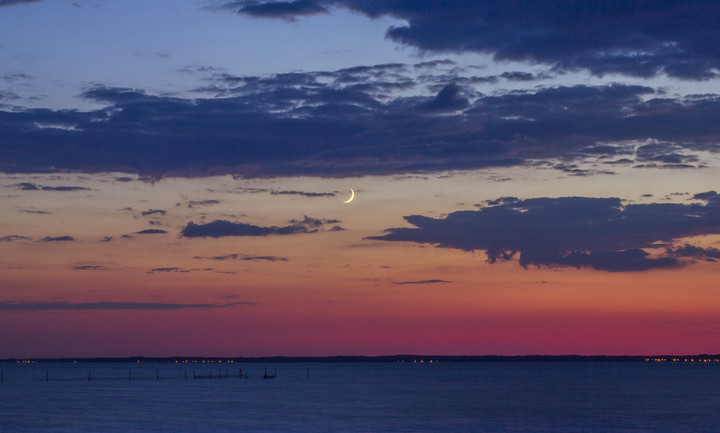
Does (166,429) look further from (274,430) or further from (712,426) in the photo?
(712,426)

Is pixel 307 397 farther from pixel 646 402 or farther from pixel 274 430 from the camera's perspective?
pixel 274 430

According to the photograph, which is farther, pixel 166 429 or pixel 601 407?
pixel 601 407

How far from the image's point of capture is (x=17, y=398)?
140750mm

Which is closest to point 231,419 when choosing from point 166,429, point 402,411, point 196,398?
point 166,429

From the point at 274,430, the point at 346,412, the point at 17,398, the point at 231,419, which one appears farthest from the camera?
the point at 17,398

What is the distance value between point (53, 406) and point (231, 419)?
35346 millimetres

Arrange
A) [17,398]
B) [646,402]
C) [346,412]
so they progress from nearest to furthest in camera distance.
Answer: [346,412]
[646,402]
[17,398]

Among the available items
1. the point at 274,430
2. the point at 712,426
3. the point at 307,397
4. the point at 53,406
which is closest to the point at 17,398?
the point at 53,406

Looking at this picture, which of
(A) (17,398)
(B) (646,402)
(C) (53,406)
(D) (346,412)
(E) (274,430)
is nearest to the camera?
(E) (274,430)

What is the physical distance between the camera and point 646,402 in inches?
5153

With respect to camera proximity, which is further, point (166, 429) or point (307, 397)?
point (307, 397)

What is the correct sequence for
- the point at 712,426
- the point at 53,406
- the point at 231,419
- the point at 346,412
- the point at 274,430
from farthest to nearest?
the point at 53,406 < the point at 346,412 < the point at 231,419 < the point at 712,426 < the point at 274,430

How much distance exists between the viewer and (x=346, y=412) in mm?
107812

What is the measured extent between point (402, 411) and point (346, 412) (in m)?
7.04
